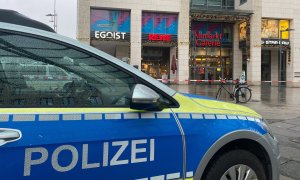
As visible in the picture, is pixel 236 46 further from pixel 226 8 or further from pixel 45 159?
pixel 45 159

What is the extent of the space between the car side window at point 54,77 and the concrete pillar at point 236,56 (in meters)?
39.0

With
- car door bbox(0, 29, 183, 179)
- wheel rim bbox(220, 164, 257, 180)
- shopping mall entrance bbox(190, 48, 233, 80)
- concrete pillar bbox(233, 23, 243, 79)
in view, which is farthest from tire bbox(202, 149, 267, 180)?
concrete pillar bbox(233, 23, 243, 79)

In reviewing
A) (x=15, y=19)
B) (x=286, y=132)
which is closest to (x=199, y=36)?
(x=286, y=132)

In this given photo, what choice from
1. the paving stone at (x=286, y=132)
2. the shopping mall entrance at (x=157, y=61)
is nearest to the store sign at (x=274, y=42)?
the shopping mall entrance at (x=157, y=61)

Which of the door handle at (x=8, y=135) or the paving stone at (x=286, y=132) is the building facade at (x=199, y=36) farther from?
the door handle at (x=8, y=135)

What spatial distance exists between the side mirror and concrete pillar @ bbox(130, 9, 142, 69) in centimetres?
3336

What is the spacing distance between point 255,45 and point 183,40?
8249mm

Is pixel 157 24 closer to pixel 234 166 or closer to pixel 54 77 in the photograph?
pixel 234 166

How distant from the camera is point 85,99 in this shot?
7.96ft

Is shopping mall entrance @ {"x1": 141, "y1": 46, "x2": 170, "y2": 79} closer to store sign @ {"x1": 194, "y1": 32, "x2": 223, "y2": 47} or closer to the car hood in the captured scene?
store sign @ {"x1": 194, "y1": 32, "x2": 223, "y2": 47}

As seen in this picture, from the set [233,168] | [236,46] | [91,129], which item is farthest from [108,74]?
[236,46]

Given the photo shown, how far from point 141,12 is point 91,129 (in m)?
34.8

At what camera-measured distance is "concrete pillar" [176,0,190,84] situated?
36875mm

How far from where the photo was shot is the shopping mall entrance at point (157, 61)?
128 feet
